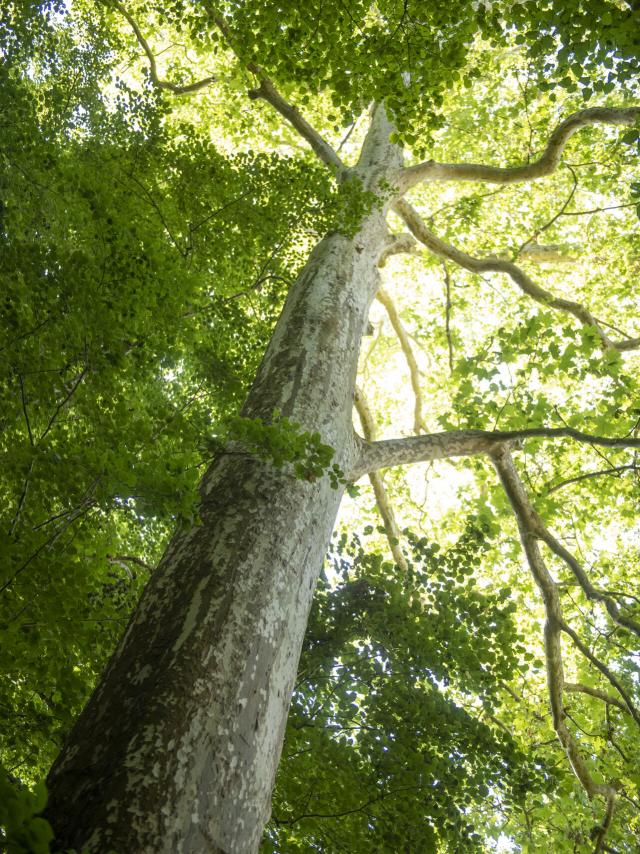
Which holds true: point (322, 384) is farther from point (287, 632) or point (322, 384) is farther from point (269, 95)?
point (269, 95)

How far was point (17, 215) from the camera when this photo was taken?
4508 mm

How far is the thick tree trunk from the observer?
165 centimetres

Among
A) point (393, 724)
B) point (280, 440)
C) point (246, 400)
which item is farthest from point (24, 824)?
point (393, 724)

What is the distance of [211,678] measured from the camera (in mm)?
1996

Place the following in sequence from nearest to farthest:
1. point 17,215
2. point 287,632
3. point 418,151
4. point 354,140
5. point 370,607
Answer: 1. point 287,632
2. point 17,215
3. point 418,151
4. point 370,607
5. point 354,140

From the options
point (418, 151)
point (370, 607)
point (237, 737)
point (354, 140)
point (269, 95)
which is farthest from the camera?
point (354, 140)

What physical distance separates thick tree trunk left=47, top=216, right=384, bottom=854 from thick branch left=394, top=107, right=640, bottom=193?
4.41 m

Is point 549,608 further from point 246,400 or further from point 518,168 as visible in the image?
point 518,168

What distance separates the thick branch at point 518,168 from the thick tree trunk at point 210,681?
4409mm

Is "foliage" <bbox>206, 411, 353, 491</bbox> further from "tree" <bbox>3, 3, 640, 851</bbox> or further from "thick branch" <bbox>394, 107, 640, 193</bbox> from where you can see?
"thick branch" <bbox>394, 107, 640, 193</bbox>

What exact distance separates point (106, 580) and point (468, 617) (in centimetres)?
305

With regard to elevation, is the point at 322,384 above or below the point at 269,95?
below

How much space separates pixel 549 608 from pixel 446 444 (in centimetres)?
185

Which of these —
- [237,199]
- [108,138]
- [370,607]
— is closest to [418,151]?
[237,199]
